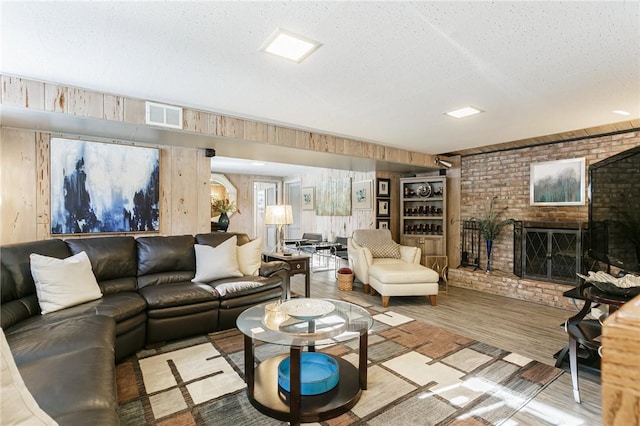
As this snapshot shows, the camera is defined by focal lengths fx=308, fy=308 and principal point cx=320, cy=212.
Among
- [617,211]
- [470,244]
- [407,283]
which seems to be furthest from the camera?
[470,244]

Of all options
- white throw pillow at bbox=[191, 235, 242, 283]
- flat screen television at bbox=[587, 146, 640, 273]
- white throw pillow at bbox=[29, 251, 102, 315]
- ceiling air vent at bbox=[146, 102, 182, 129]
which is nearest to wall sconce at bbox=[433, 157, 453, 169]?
flat screen television at bbox=[587, 146, 640, 273]

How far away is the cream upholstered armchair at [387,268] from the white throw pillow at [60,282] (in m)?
3.10

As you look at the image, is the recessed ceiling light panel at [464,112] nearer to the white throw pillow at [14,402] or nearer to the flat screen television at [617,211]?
the flat screen television at [617,211]

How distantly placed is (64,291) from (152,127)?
1.58 meters

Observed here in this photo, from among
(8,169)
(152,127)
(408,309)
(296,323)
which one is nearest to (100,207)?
(8,169)

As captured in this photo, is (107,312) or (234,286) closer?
(107,312)

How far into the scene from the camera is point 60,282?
2340mm

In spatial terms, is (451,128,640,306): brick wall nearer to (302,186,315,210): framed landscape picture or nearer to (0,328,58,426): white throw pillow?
(302,186,315,210): framed landscape picture

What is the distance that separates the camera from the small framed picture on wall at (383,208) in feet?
20.2

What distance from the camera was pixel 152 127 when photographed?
116 inches

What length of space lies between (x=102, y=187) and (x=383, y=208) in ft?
15.2

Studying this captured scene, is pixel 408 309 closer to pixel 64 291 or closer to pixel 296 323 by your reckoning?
pixel 296 323

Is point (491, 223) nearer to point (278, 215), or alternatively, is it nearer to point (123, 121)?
point (278, 215)

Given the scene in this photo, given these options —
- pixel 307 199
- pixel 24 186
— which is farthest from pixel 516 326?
pixel 307 199
